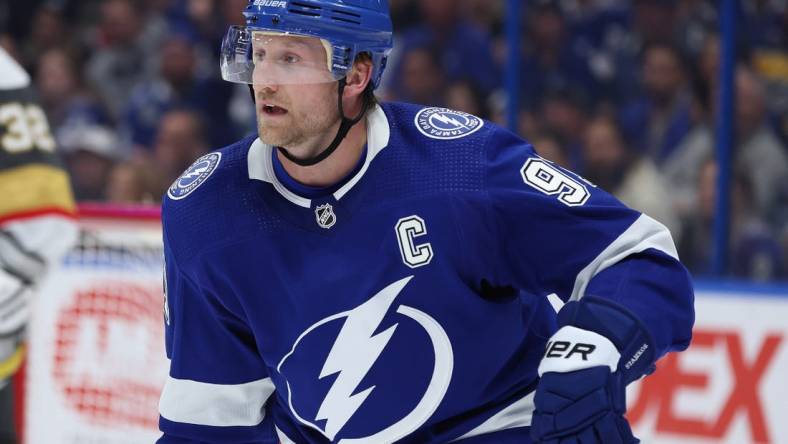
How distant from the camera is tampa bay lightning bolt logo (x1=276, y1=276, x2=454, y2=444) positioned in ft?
7.62

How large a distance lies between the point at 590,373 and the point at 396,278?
0.44m

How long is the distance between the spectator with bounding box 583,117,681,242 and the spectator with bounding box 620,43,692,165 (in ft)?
0.14

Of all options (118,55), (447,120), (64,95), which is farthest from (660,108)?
(64,95)

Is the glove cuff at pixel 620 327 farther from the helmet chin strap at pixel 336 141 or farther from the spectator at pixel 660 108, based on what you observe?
the spectator at pixel 660 108

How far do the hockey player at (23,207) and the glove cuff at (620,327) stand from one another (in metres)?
2.06

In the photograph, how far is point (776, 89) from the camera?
A: 441 cm

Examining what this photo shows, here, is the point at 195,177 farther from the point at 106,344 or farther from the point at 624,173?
the point at 106,344

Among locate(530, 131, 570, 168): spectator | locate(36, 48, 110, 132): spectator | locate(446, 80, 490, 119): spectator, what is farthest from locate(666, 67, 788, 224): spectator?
locate(36, 48, 110, 132): spectator

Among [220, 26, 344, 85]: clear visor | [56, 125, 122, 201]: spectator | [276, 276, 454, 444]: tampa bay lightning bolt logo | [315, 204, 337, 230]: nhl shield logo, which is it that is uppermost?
[220, 26, 344, 85]: clear visor

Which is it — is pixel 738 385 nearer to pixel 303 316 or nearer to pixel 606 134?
pixel 606 134

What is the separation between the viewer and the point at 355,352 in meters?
2.35

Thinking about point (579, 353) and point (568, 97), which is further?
point (568, 97)

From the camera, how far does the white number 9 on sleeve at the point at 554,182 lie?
225 cm

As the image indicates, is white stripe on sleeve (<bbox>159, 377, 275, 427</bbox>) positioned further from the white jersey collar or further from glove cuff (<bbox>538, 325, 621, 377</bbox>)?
glove cuff (<bbox>538, 325, 621, 377</bbox>)
